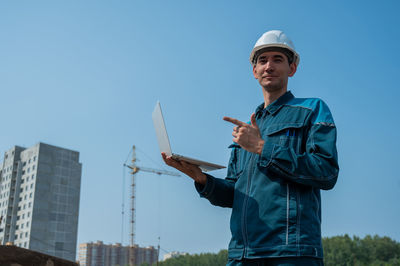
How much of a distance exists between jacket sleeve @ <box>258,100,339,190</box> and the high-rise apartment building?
88901mm

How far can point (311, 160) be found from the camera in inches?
91.5

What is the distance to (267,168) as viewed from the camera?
2428 millimetres

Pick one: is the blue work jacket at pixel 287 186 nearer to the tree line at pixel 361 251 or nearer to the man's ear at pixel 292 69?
the man's ear at pixel 292 69

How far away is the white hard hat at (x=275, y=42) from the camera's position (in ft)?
9.14

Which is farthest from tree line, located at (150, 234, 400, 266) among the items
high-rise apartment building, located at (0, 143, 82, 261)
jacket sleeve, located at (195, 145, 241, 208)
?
jacket sleeve, located at (195, 145, 241, 208)

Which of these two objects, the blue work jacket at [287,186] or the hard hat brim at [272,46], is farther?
the hard hat brim at [272,46]

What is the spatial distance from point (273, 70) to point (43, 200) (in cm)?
9281

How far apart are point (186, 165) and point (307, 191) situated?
0.81 meters

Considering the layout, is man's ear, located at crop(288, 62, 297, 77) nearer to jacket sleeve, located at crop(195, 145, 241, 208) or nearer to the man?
the man

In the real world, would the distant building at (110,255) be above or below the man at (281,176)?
above

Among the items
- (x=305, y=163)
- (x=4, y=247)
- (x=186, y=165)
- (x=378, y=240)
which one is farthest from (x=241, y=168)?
(x=378, y=240)

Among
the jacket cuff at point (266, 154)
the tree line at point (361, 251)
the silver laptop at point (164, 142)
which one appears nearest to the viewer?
the jacket cuff at point (266, 154)

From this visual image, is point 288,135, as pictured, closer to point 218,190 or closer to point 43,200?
point 218,190

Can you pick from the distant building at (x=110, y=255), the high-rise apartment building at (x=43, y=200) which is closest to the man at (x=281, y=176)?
the high-rise apartment building at (x=43, y=200)
